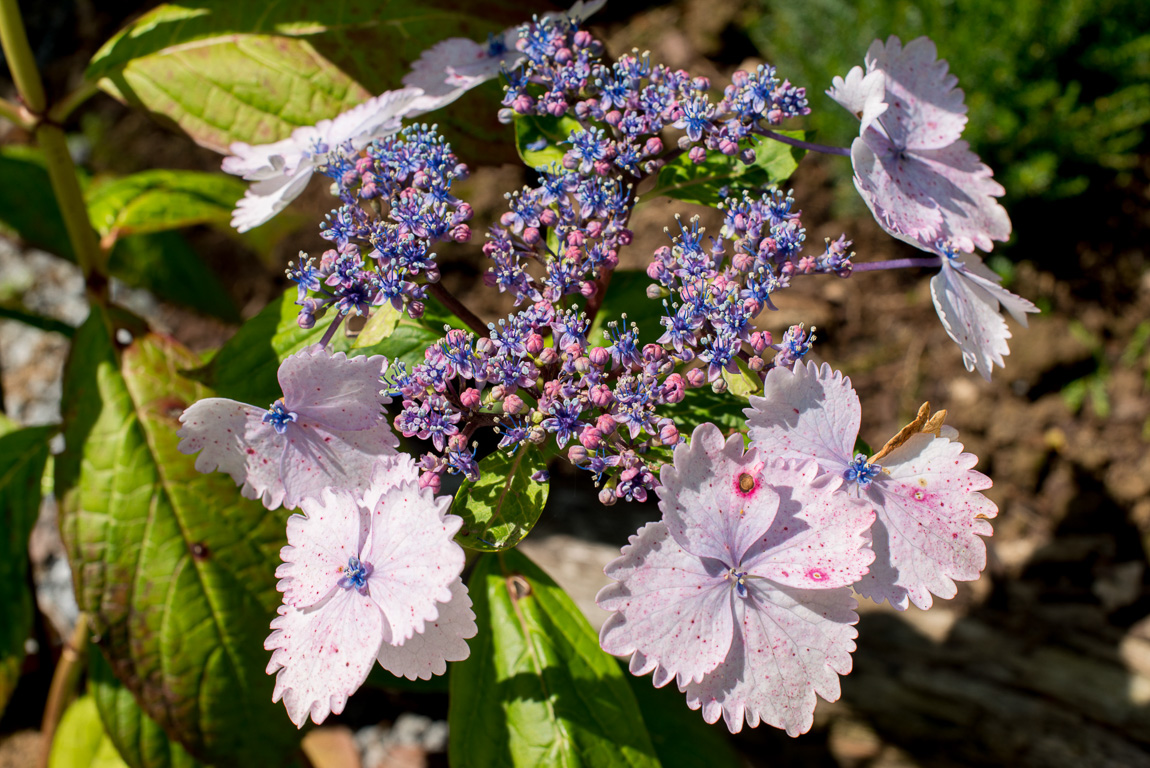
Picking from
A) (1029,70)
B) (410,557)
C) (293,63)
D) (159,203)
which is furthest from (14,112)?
(1029,70)

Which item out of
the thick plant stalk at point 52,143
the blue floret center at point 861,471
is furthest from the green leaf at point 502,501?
the thick plant stalk at point 52,143

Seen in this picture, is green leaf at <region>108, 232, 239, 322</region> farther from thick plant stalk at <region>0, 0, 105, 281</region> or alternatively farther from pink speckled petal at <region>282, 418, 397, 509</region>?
pink speckled petal at <region>282, 418, 397, 509</region>

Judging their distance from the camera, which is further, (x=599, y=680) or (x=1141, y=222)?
(x=1141, y=222)

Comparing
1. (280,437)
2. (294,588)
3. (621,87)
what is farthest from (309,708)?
(621,87)

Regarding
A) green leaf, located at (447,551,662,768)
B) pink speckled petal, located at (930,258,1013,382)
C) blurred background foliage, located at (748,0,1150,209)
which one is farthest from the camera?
blurred background foliage, located at (748,0,1150,209)

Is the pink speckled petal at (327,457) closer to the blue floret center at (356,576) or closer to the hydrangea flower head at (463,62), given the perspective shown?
the blue floret center at (356,576)

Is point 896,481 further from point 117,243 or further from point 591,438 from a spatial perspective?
point 117,243

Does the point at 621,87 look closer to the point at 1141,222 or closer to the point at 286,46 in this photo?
the point at 286,46

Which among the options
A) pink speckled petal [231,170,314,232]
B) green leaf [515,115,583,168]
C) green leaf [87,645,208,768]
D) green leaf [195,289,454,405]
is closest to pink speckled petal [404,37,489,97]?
green leaf [515,115,583,168]
